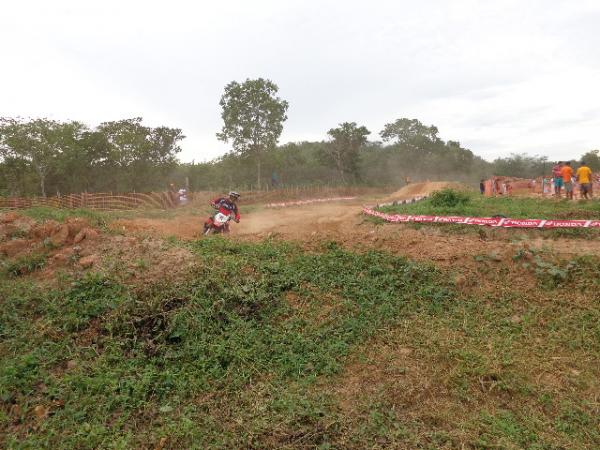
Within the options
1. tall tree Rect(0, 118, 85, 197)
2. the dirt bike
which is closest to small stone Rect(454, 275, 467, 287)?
the dirt bike

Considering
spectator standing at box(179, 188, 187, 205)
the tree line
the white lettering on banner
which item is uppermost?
the tree line

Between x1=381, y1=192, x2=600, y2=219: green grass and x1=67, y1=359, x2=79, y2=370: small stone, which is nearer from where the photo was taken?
x1=67, y1=359, x2=79, y2=370: small stone

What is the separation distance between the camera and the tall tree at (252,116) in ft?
102

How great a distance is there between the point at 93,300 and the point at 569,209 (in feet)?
37.8

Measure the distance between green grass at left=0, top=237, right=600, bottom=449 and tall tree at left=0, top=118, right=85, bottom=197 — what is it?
24824mm

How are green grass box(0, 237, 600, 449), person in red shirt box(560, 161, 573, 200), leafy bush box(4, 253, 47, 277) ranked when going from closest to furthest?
green grass box(0, 237, 600, 449) → leafy bush box(4, 253, 47, 277) → person in red shirt box(560, 161, 573, 200)

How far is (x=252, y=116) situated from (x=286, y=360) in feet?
96.1

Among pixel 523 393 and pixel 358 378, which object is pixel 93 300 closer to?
pixel 358 378

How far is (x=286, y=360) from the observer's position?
4.52 m

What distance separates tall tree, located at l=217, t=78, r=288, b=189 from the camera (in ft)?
102

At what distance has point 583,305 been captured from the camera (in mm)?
5277

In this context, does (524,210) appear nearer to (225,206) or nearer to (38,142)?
(225,206)

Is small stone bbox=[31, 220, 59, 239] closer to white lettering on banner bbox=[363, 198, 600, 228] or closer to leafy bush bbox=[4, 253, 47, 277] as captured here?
leafy bush bbox=[4, 253, 47, 277]

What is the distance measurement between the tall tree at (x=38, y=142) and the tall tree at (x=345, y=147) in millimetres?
23670
